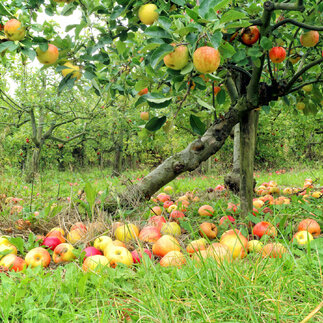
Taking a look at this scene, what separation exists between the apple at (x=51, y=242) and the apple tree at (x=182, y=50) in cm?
94

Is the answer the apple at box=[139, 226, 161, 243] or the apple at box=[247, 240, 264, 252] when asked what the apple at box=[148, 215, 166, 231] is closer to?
the apple at box=[139, 226, 161, 243]

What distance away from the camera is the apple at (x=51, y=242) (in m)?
1.86

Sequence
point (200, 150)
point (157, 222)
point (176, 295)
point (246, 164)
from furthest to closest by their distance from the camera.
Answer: point (200, 150), point (246, 164), point (157, 222), point (176, 295)

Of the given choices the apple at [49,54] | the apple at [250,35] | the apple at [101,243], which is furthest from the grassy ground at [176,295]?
the apple at [250,35]

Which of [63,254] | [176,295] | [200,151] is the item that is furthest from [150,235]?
[200,151]

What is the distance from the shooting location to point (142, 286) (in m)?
1.16

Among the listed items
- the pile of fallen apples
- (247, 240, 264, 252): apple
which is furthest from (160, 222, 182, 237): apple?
(247, 240, 264, 252): apple

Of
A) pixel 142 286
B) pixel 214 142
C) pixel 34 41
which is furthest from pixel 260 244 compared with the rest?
pixel 34 41

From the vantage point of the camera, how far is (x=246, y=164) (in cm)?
237

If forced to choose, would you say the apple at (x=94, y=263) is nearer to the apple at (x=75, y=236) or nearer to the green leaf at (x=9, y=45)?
the apple at (x=75, y=236)

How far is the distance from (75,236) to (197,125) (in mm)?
1161

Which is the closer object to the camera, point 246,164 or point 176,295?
point 176,295

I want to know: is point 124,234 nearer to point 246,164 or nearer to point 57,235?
point 57,235

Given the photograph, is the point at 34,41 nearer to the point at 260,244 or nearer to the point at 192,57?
the point at 192,57
